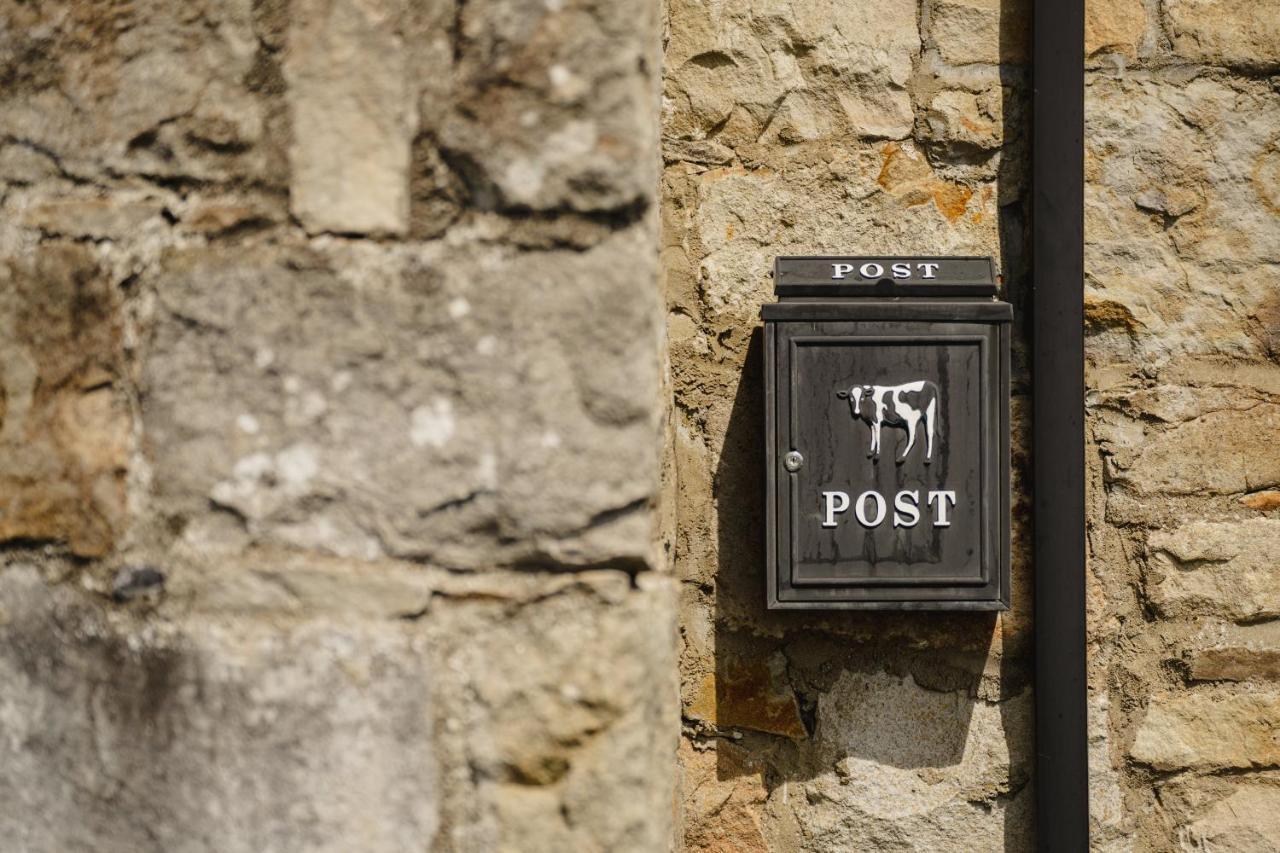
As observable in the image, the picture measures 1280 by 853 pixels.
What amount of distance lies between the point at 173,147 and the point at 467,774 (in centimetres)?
62

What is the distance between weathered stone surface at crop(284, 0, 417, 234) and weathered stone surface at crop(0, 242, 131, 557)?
222 millimetres

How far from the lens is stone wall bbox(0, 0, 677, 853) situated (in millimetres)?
823

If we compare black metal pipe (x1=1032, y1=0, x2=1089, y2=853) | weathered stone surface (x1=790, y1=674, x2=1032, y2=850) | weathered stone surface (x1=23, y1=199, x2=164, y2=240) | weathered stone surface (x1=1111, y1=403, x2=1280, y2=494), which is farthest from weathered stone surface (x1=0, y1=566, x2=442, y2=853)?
weathered stone surface (x1=1111, y1=403, x2=1280, y2=494)

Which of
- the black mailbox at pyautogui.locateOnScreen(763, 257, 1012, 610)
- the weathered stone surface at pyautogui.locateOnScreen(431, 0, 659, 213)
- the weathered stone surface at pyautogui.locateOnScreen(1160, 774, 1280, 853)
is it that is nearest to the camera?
the weathered stone surface at pyautogui.locateOnScreen(431, 0, 659, 213)

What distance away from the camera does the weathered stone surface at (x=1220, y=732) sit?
1.48 metres

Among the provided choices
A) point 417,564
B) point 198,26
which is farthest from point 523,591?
point 198,26

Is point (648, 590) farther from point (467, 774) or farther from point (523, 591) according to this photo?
point (467, 774)

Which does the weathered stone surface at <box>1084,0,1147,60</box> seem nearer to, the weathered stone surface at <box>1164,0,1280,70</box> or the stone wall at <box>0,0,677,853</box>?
the weathered stone surface at <box>1164,0,1280,70</box>

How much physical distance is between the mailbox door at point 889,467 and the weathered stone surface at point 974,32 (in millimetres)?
471

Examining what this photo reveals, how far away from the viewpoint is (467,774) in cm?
83

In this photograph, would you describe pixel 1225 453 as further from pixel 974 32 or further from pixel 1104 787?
pixel 974 32

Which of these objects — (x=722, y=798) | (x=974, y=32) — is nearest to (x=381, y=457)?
(x=722, y=798)

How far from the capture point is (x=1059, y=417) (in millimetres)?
1447

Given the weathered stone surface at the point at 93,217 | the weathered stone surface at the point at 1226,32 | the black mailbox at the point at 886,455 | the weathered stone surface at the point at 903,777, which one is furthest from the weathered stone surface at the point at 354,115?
the weathered stone surface at the point at 1226,32
